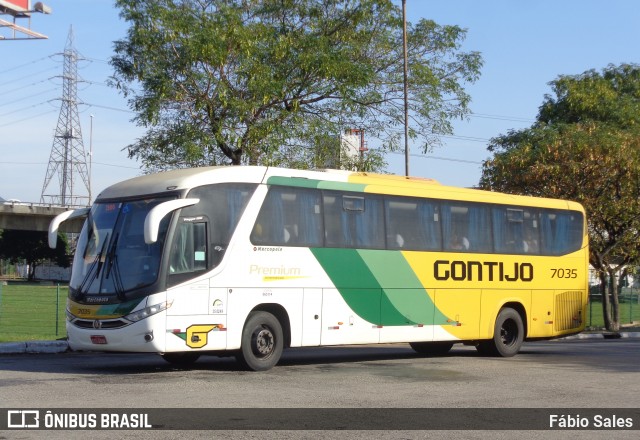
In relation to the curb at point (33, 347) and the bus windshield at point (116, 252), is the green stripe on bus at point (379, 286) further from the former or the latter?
the curb at point (33, 347)

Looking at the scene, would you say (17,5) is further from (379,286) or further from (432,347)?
(379,286)

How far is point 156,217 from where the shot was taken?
14102mm

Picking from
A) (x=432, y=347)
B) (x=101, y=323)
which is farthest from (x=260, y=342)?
(x=432, y=347)

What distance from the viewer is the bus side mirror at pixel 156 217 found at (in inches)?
550

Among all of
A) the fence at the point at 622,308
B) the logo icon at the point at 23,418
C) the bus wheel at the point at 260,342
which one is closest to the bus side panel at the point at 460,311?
the bus wheel at the point at 260,342

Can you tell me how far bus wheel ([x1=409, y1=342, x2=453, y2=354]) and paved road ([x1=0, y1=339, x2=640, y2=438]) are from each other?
152 cm

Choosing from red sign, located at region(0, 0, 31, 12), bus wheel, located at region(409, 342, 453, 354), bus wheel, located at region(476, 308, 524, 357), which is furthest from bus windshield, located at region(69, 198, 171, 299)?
red sign, located at region(0, 0, 31, 12)

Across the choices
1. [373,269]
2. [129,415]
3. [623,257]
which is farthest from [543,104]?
[129,415]

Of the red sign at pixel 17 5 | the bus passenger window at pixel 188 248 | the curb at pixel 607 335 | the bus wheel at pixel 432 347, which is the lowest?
the curb at pixel 607 335

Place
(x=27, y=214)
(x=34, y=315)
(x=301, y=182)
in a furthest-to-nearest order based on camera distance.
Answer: (x=27, y=214) < (x=34, y=315) < (x=301, y=182)

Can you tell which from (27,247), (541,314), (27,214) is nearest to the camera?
(541,314)

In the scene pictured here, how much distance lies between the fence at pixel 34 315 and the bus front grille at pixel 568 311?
12645 millimetres

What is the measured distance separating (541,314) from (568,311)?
982 mm

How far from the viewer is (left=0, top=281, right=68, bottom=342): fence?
27094mm
